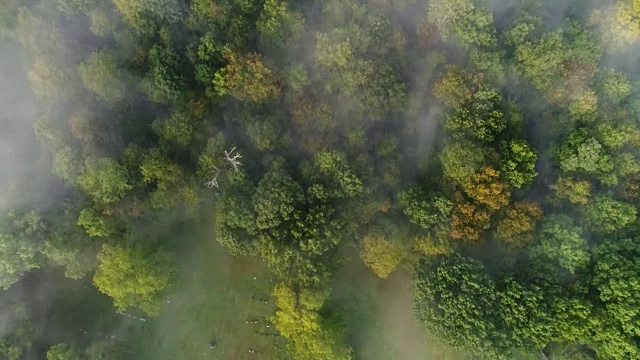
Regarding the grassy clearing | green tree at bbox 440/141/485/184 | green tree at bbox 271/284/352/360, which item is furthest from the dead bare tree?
green tree at bbox 440/141/485/184

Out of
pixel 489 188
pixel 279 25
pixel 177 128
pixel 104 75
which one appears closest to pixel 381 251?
pixel 489 188

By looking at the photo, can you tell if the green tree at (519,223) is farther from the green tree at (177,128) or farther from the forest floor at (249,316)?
the green tree at (177,128)

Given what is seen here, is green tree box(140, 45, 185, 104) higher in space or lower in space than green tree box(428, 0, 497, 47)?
lower

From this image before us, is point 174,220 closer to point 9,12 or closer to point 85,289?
point 85,289

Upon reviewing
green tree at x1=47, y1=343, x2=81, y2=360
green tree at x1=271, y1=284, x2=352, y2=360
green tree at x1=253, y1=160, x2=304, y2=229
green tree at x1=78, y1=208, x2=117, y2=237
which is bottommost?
green tree at x1=47, y1=343, x2=81, y2=360

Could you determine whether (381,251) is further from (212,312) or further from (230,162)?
(212,312)

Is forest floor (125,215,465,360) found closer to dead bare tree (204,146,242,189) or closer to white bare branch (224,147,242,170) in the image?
dead bare tree (204,146,242,189)

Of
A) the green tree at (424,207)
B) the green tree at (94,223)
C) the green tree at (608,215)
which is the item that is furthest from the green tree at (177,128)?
the green tree at (608,215)

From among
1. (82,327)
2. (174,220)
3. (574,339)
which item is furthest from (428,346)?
(82,327)
